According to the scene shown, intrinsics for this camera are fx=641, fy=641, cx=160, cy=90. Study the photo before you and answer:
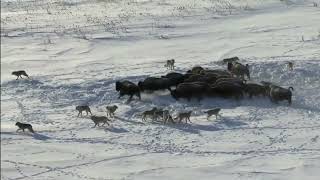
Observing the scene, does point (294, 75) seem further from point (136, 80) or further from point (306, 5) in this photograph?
point (306, 5)

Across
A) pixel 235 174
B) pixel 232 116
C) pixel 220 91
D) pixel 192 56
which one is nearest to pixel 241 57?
pixel 192 56

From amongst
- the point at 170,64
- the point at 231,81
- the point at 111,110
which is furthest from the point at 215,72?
the point at 111,110

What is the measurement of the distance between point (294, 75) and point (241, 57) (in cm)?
326

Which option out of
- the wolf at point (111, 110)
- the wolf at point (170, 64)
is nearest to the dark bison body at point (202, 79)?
the wolf at point (170, 64)

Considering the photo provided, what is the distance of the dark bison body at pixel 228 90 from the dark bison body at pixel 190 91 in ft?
0.80

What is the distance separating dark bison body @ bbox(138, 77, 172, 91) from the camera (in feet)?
60.3

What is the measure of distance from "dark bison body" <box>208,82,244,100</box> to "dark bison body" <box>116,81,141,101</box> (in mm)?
2085

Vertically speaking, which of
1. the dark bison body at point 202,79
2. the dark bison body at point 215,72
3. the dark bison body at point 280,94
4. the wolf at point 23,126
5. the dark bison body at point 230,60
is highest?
the dark bison body at point 230,60

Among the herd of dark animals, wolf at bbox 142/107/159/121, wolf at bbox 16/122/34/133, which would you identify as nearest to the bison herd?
the herd of dark animals

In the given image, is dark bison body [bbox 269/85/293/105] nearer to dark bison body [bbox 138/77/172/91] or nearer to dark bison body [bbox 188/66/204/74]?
dark bison body [bbox 188/66/204/74]

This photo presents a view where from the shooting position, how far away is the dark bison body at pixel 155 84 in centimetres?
1839

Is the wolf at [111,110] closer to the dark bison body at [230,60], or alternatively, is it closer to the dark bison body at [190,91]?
the dark bison body at [190,91]

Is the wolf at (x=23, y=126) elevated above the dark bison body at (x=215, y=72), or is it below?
below

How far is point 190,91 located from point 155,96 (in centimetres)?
124
